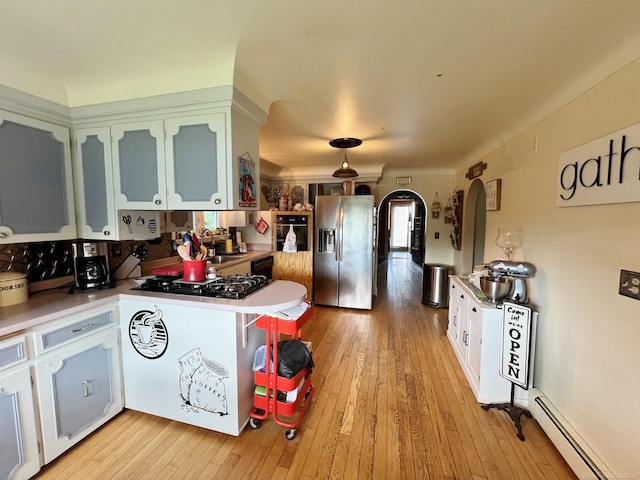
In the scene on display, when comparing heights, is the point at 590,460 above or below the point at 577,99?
below

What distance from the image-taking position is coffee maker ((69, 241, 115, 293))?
6.37 feet

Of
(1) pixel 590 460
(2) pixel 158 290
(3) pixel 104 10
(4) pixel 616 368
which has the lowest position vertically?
(1) pixel 590 460

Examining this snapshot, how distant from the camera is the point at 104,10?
1247mm

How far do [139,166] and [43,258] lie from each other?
99 cm

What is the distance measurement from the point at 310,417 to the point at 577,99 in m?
2.83

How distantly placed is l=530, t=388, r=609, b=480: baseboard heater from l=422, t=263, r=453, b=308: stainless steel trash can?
232cm

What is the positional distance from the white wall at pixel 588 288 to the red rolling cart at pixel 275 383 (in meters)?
1.69

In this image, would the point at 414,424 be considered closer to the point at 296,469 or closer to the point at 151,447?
the point at 296,469

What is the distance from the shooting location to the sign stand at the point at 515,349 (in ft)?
6.25

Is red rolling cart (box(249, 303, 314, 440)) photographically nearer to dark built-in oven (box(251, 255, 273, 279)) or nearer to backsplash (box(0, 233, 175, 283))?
backsplash (box(0, 233, 175, 283))

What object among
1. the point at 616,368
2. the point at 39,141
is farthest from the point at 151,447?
the point at 616,368

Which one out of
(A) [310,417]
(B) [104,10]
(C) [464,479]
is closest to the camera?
(B) [104,10]

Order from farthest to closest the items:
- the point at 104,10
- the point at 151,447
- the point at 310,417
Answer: the point at 310,417 < the point at 151,447 < the point at 104,10

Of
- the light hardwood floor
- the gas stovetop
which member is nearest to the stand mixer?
the light hardwood floor
